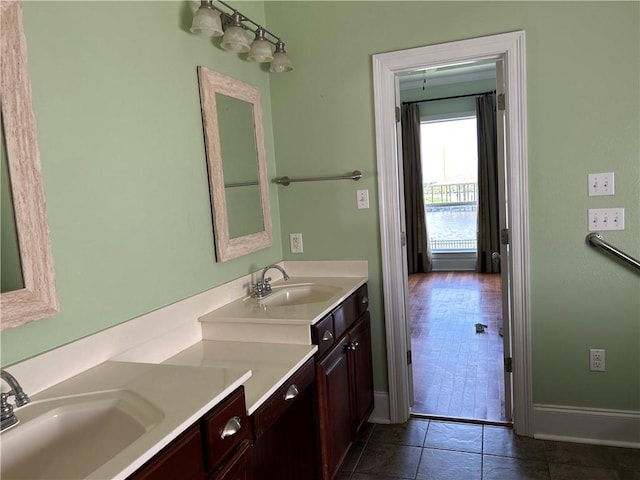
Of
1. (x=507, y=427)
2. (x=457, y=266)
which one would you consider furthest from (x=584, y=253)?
(x=457, y=266)

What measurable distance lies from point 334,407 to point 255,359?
1.74 feet

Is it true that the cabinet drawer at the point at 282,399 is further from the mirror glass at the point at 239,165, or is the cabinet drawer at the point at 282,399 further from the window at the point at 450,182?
the window at the point at 450,182

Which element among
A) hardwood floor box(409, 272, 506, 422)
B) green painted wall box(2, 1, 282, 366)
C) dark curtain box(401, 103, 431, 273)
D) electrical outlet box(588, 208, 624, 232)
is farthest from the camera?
dark curtain box(401, 103, 431, 273)

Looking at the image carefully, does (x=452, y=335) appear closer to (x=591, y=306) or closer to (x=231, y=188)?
(x=591, y=306)

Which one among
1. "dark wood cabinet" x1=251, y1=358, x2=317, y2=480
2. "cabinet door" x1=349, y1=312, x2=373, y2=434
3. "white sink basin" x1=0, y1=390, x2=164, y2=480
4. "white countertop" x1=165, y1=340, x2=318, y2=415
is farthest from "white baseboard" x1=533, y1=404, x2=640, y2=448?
"white sink basin" x1=0, y1=390, x2=164, y2=480

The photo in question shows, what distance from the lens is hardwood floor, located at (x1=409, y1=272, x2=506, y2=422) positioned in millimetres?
2816

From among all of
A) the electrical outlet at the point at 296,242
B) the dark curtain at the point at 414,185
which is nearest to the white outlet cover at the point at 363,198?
the electrical outlet at the point at 296,242

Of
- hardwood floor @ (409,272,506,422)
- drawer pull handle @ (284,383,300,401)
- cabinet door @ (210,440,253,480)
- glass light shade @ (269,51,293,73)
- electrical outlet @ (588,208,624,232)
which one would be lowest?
hardwood floor @ (409,272,506,422)

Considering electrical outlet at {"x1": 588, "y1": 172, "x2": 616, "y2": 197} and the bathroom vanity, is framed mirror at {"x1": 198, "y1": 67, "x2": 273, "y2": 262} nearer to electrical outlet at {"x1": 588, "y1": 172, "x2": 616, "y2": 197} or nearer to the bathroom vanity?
the bathroom vanity

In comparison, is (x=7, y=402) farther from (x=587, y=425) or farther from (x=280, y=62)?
(x=587, y=425)

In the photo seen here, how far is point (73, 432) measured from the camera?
118 cm

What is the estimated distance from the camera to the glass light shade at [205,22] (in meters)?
1.84

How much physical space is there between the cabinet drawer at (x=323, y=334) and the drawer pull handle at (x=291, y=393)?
0.75 feet

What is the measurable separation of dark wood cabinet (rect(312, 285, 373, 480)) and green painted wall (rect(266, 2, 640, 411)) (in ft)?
0.61
